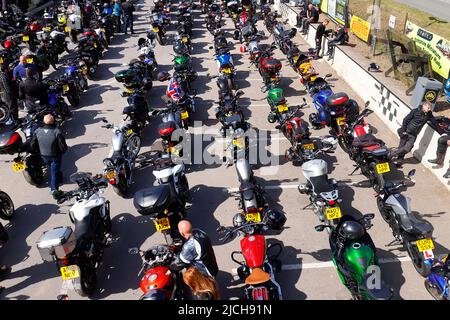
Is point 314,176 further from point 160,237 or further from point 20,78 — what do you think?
point 20,78

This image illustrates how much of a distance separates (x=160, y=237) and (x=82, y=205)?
1.76 metres

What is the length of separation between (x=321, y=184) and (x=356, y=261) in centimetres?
209

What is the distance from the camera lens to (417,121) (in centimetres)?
931

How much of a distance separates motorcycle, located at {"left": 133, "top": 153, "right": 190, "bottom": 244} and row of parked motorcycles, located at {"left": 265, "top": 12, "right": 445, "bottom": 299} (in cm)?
271

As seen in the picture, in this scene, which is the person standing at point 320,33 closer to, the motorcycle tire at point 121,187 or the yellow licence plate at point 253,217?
the motorcycle tire at point 121,187

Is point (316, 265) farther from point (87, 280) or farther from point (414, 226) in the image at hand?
point (87, 280)

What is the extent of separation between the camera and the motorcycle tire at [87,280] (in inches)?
258

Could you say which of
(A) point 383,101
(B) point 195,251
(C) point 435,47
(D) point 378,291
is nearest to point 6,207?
(B) point 195,251

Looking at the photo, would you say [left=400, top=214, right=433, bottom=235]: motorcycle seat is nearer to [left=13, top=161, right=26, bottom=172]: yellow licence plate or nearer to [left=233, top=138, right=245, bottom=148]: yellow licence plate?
[left=233, top=138, right=245, bottom=148]: yellow licence plate

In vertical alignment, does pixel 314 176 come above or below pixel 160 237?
above
